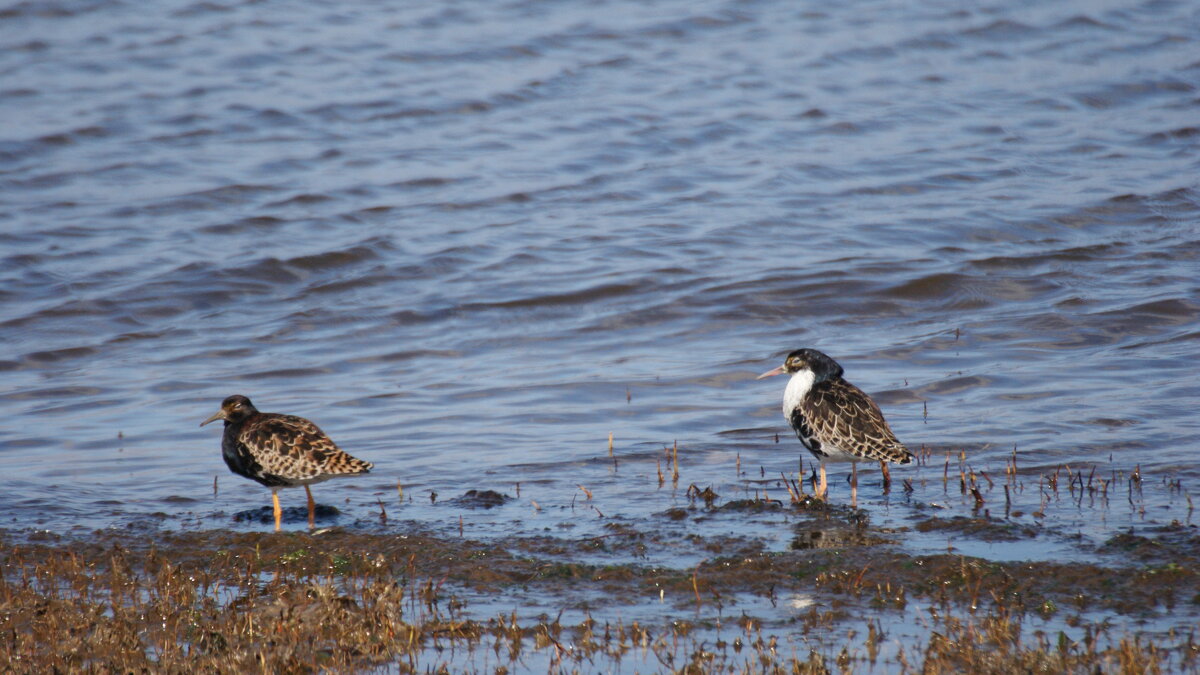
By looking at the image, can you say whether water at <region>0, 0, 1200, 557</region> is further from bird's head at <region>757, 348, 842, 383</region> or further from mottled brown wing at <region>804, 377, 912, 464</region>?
bird's head at <region>757, 348, 842, 383</region>

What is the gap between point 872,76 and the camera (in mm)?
24703

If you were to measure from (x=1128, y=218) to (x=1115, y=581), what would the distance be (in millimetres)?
11919

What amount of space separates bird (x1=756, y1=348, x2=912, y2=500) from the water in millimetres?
351

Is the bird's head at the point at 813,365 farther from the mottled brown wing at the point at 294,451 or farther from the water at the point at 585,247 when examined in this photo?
the mottled brown wing at the point at 294,451

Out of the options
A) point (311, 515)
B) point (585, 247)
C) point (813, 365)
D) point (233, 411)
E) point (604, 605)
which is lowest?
point (604, 605)

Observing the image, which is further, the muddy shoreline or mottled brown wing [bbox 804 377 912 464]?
mottled brown wing [bbox 804 377 912 464]

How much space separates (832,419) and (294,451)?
3837 millimetres

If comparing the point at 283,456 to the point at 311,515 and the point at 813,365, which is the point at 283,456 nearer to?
the point at 311,515

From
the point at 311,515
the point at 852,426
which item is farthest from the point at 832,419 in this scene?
the point at 311,515

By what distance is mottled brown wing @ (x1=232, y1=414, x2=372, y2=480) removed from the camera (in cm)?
916

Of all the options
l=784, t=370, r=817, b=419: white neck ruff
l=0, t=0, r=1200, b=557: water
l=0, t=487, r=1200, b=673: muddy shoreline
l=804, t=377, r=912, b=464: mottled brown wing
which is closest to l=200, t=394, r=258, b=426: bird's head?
l=0, t=0, r=1200, b=557: water

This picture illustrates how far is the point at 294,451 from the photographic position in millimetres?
9156

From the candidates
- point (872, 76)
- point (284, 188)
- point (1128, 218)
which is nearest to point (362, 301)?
point (284, 188)

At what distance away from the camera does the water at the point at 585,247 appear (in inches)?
416
